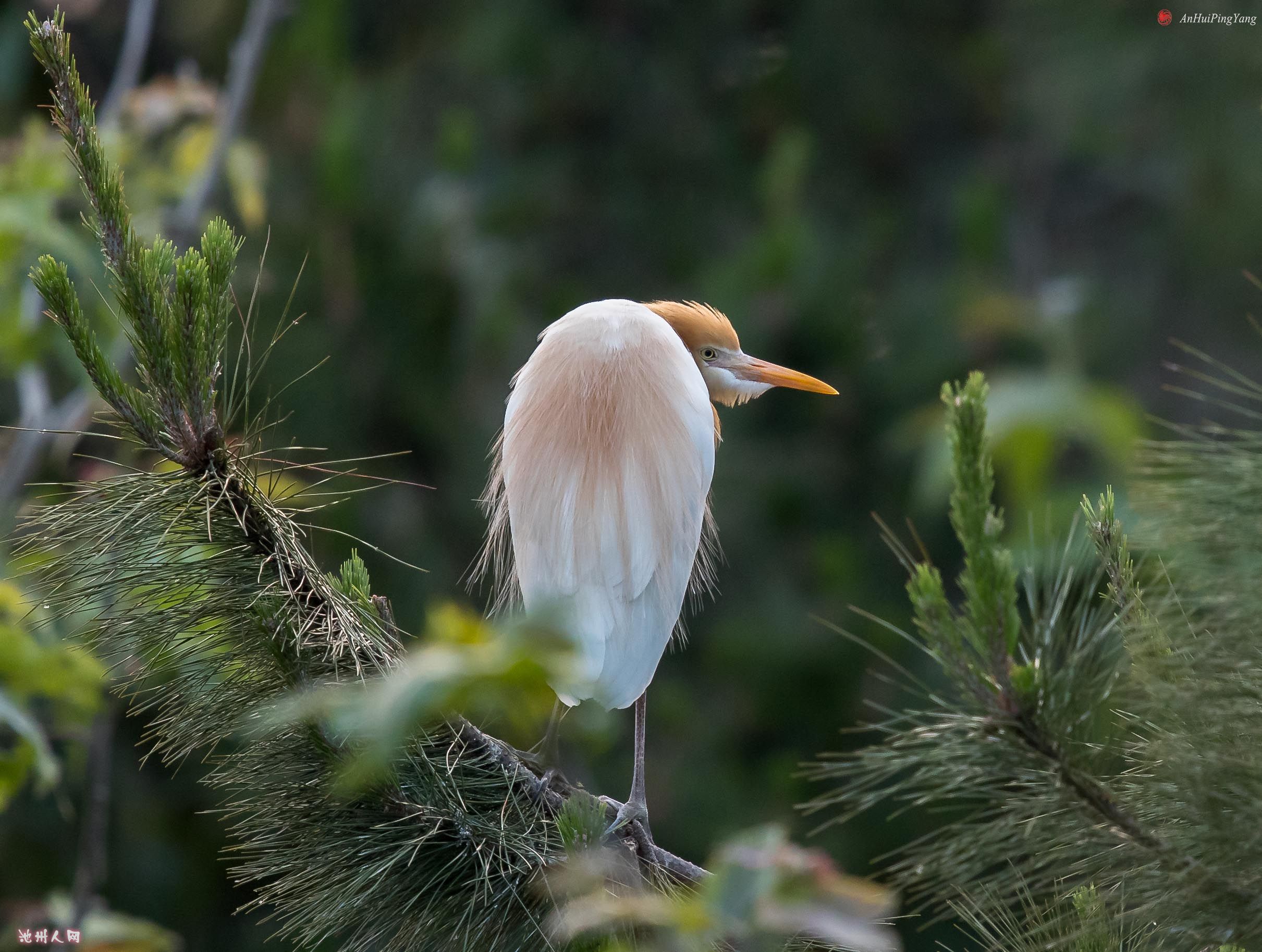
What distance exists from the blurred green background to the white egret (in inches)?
55.9

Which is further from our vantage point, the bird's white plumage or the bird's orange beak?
the bird's orange beak

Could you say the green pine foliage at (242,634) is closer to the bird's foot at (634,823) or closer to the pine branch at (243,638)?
the pine branch at (243,638)

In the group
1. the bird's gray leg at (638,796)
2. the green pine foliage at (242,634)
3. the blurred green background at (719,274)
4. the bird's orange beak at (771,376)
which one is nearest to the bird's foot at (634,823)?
the bird's gray leg at (638,796)

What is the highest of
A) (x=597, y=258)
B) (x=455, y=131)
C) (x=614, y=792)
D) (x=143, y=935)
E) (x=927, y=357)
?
(x=455, y=131)

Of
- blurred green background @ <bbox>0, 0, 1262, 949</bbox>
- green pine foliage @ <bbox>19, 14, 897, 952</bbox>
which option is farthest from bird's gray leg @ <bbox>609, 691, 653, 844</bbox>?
blurred green background @ <bbox>0, 0, 1262, 949</bbox>

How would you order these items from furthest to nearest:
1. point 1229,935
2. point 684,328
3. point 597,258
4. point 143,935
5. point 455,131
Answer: point 597,258
point 455,131
point 143,935
point 684,328
point 1229,935

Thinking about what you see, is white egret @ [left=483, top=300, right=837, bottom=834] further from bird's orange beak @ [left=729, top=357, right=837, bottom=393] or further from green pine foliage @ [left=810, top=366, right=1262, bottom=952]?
green pine foliage @ [left=810, top=366, right=1262, bottom=952]

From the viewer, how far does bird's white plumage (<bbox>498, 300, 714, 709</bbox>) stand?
108 centimetres

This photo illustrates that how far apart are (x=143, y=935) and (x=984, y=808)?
1462 millimetres

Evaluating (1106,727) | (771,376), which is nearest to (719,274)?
(771,376)

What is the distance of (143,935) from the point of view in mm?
1672

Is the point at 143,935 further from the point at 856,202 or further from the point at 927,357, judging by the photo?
the point at 856,202

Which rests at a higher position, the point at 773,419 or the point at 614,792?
the point at 773,419

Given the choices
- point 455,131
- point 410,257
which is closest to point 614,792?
point 410,257
